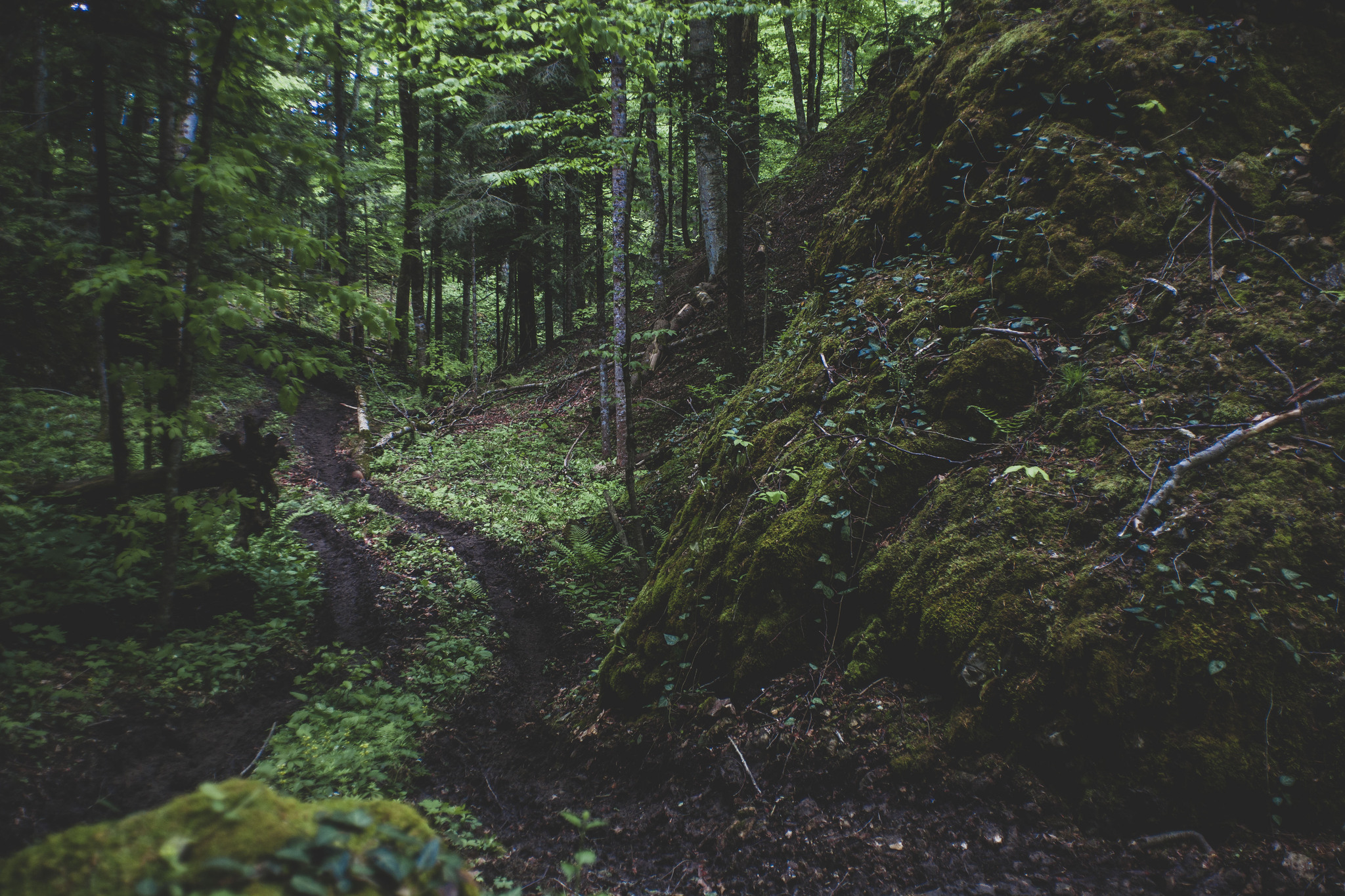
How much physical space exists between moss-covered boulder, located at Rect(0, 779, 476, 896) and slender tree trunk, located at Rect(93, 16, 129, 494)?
220 inches

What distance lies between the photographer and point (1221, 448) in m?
Answer: 3.27

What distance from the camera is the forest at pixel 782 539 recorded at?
2.64 meters

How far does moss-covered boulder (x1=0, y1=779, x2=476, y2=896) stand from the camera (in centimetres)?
132

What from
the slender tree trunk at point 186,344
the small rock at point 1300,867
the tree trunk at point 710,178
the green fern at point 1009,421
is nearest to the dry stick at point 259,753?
the slender tree trunk at point 186,344

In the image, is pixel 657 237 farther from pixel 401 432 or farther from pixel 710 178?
pixel 401 432

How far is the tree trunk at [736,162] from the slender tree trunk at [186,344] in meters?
5.89

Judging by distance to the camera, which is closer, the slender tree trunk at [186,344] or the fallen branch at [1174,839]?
the fallen branch at [1174,839]

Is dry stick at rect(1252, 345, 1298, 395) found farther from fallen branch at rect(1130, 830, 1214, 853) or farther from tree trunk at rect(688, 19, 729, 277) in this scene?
tree trunk at rect(688, 19, 729, 277)

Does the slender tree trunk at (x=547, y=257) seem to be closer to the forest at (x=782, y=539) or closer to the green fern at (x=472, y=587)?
the forest at (x=782, y=539)

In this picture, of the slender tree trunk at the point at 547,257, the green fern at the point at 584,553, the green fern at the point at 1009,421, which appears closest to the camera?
the green fern at the point at 1009,421

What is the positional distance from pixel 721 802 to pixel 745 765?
287 mm

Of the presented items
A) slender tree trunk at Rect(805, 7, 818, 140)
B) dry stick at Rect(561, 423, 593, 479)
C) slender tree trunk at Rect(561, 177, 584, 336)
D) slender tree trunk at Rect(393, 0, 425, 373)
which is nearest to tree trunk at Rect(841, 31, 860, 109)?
slender tree trunk at Rect(805, 7, 818, 140)

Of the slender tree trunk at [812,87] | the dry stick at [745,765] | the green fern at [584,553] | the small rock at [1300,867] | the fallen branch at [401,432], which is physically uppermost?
the slender tree trunk at [812,87]

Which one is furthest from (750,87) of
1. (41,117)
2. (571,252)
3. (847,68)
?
(847,68)
